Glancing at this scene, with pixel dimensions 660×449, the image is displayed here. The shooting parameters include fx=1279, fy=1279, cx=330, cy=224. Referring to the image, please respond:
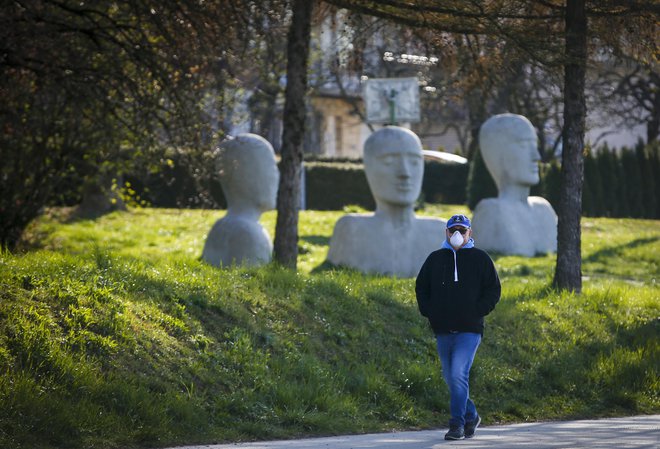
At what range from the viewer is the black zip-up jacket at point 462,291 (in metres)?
9.55

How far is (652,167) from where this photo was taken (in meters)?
37.1

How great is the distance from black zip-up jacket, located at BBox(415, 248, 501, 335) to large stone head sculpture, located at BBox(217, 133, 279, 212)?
30.3 ft

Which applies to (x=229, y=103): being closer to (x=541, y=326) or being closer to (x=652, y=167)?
(x=541, y=326)

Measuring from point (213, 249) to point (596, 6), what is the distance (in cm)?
669

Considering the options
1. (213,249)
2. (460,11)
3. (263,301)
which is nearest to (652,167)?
(213,249)

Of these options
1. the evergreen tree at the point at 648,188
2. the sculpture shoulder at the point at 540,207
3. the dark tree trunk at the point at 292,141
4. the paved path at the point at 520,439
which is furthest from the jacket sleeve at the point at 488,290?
the evergreen tree at the point at 648,188

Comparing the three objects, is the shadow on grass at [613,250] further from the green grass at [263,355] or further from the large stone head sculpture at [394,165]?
the green grass at [263,355]

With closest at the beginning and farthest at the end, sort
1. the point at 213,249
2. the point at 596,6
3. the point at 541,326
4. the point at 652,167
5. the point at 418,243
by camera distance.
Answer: the point at 541,326 → the point at 596,6 → the point at 213,249 → the point at 418,243 → the point at 652,167

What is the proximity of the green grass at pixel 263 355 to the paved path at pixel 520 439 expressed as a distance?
40cm

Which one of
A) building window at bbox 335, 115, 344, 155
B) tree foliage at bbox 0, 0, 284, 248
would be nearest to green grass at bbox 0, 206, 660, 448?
tree foliage at bbox 0, 0, 284, 248

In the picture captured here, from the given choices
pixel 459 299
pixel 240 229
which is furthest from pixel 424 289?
pixel 240 229

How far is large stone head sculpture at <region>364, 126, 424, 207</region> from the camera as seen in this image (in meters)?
19.8

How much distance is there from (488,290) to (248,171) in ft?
30.8

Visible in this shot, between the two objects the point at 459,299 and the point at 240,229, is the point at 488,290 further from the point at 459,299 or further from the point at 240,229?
the point at 240,229
